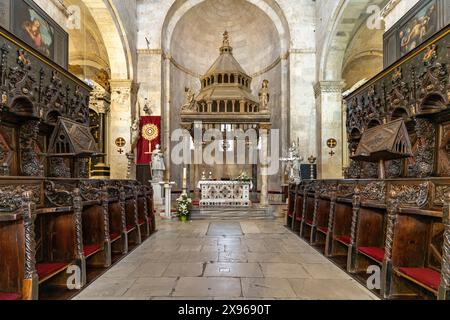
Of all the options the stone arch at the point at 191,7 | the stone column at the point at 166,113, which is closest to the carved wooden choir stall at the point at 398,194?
the stone column at the point at 166,113

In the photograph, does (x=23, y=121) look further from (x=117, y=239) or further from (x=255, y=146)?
(x=255, y=146)

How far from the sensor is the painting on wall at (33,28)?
A: 6.91 meters

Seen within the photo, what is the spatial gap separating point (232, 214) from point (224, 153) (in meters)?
5.61

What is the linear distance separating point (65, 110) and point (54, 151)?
1.46 meters

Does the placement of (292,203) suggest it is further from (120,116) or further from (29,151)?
(120,116)

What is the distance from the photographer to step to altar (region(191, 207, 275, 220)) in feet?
30.8

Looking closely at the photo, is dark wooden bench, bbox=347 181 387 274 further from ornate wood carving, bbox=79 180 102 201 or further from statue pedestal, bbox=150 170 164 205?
statue pedestal, bbox=150 170 164 205

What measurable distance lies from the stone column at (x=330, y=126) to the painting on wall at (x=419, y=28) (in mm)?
5050

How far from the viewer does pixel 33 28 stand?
7469mm

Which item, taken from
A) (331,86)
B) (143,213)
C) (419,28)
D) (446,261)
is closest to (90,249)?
(143,213)

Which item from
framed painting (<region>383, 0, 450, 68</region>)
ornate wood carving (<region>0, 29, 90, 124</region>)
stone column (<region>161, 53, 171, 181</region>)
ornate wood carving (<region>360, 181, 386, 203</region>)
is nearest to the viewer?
ornate wood carving (<region>360, 181, 386, 203</region>)

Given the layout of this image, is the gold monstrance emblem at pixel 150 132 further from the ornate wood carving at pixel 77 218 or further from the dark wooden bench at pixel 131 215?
the ornate wood carving at pixel 77 218

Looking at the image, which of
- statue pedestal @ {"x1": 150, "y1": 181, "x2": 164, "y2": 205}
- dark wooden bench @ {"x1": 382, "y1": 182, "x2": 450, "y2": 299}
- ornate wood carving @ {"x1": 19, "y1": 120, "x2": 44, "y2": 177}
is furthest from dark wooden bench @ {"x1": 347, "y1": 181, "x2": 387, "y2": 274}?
statue pedestal @ {"x1": 150, "y1": 181, "x2": 164, "y2": 205}

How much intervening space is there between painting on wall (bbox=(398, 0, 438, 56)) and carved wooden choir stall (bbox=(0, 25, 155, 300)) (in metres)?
6.80
